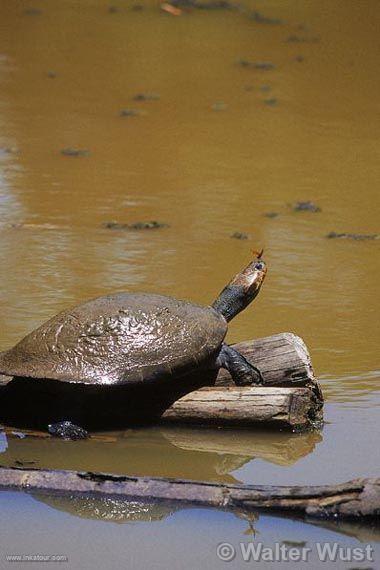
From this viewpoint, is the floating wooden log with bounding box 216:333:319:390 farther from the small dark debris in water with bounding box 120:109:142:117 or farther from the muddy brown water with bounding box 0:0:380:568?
the small dark debris in water with bounding box 120:109:142:117

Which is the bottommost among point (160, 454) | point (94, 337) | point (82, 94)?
point (82, 94)

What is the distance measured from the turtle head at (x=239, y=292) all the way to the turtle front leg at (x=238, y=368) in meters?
0.50

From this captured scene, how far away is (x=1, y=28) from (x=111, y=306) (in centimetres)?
Answer: 1096

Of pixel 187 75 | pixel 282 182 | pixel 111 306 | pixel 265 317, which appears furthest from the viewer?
pixel 187 75

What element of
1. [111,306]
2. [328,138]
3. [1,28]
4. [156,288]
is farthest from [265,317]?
[1,28]

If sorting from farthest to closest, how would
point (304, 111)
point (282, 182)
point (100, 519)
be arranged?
point (304, 111) → point (282, 182) → point (100, 519)

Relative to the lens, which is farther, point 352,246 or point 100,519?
point 352,246

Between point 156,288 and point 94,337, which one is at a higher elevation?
point 94,337

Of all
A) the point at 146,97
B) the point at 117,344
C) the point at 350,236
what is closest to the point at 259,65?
the point at 146,97

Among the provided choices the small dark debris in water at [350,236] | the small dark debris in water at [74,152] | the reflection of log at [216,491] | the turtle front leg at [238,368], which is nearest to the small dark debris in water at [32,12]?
the small dark debris in water at [74,152]

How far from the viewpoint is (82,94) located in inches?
517

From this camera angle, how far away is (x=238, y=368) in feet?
17.6

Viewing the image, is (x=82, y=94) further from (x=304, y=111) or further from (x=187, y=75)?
(x=304, y=111)

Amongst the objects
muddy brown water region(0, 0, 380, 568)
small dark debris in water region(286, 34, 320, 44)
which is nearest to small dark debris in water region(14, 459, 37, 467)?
muddy brown water region(0, 0, 380, 568)
